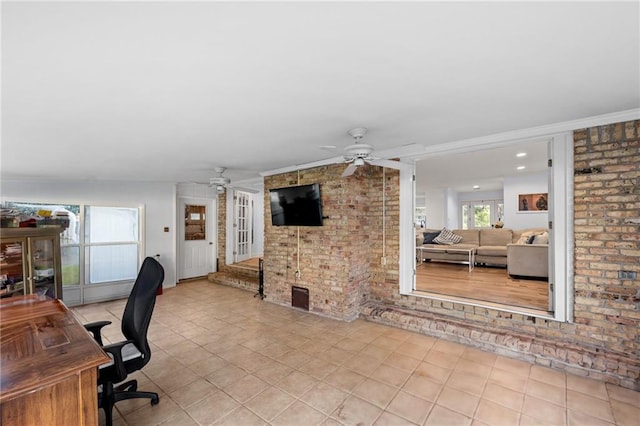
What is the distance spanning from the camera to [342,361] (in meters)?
2.80

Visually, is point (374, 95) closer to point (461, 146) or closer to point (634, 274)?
point (461, 146)

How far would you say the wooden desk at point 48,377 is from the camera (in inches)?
46.9

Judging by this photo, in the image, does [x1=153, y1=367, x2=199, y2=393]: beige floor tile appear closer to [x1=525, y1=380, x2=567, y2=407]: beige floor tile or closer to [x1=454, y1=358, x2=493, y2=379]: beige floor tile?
[x1=454, y1=358, x2=493, y2=379]: beige floor tile

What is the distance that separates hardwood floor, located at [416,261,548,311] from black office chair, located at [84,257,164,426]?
3493 mm

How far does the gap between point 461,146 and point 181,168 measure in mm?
4104

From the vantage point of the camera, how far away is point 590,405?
2121 millimetres

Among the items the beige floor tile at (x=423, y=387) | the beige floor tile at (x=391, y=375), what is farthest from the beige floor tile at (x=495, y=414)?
the beige floor tile at (x=391, y=375)

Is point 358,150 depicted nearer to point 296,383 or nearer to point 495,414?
point 296,383

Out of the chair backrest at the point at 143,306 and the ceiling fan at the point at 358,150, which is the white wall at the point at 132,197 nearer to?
the chair backrest at the point at 143,306

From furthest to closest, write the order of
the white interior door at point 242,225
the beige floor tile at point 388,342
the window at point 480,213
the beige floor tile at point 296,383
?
the window at point 480,213 < the white interior door at point 242,225 < the beige floor tile at point 388,342 < the beige floor tile at point 296,383

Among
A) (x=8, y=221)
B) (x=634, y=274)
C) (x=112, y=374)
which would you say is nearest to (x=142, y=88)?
(x=112, y=374)

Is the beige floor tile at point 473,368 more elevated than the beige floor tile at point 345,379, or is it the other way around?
the beige floor tile at point 345,379

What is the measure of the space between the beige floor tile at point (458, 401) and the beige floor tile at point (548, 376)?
754 millimetres

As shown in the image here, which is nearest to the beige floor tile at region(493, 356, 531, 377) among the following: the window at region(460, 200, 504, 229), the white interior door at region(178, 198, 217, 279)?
the white interior door at region(178, 198, 217, 279)
